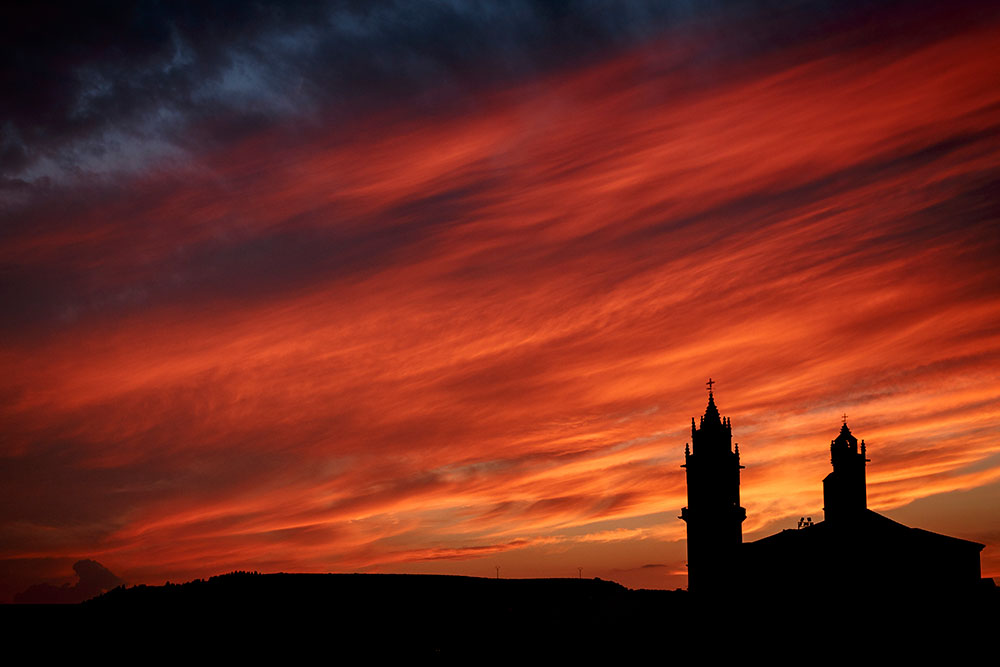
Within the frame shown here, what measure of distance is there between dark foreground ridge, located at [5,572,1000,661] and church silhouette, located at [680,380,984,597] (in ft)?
4.38

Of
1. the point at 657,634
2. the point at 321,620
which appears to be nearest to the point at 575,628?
the point at 657,634

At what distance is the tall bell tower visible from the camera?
93312 millimetres

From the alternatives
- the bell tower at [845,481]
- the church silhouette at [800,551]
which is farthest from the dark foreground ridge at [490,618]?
the bell tower at [845,481]

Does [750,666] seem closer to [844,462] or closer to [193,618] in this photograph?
[844,462]

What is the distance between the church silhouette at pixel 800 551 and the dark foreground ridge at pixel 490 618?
1.33 m

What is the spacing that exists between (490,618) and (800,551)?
26.6 meters

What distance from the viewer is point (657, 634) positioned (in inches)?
3275

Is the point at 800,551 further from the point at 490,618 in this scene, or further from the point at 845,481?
the point at 490,618

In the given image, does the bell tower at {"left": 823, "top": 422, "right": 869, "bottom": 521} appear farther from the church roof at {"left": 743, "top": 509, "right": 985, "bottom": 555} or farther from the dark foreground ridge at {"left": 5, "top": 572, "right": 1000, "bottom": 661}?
the dark foreground ridge at {"left": 5, "top": 572, "right": 1000, "bottom": 661}

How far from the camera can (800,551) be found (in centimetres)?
9388

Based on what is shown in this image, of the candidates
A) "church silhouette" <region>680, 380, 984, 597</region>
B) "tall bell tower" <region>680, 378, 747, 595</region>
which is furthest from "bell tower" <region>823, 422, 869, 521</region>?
"tall bell tower" <region>680, 378, 747, 595</region>

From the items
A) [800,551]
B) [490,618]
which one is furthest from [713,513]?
[490,618]

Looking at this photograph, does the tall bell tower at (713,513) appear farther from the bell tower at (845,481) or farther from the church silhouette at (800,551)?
the bell tower at (845,481)

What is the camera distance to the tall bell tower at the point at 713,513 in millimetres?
93312
